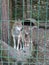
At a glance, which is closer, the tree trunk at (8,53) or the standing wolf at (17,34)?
the tree trunk at (8,53)

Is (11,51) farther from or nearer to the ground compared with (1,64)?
farther from the ground

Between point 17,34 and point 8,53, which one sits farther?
point 17,34

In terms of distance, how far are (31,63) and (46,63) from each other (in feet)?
0.65

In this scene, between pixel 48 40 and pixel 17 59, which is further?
pixel 48 40

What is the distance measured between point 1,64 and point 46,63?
0.56m

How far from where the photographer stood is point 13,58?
2.69 meters

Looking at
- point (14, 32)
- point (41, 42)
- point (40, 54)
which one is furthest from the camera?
point (14, 32)

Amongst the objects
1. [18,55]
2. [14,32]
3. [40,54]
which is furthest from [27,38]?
[18,55]

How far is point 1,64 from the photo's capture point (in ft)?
8.87

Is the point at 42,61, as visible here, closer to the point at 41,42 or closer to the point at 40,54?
the point at 40,54

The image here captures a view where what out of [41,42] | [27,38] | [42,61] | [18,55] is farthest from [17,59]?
[27,38]

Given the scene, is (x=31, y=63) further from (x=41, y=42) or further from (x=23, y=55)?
(x=41, y=42)

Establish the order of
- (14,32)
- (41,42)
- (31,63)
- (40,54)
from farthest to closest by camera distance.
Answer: (14,32) → (41,42) → (40,54) → (31,63)

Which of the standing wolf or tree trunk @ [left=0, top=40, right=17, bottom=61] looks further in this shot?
the standing wolf
